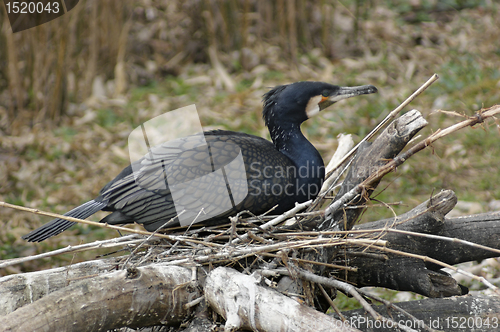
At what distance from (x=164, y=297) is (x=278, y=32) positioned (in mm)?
5950

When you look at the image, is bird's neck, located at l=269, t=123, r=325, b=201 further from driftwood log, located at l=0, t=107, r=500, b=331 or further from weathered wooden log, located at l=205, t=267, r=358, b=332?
weathered wooden log, located at l=205, t=267, r=358, b=332

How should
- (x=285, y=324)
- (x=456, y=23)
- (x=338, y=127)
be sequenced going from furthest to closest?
(x=456, y=23)
(x=338, y=127)
(x=285, y=324)

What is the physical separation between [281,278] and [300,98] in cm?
135

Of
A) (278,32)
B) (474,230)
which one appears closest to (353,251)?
(474,230)

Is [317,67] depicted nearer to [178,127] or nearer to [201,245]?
[178,127]

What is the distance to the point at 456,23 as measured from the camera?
7.89 m

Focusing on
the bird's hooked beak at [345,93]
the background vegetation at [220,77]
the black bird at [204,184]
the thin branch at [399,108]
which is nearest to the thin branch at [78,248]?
the black bird at [204,184]

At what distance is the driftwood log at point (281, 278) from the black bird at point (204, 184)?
211 millimetres

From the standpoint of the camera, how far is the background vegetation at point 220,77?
17.0ft

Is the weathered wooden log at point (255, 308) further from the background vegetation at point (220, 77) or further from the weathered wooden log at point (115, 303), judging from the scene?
the background vegetation at point (220, 77)

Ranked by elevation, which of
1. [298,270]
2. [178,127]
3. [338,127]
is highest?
Answer: [178,127]

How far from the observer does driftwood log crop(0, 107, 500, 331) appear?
2.07m

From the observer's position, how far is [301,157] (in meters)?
3.22

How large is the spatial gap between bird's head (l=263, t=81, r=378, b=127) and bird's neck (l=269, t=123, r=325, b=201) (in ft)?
0.24
